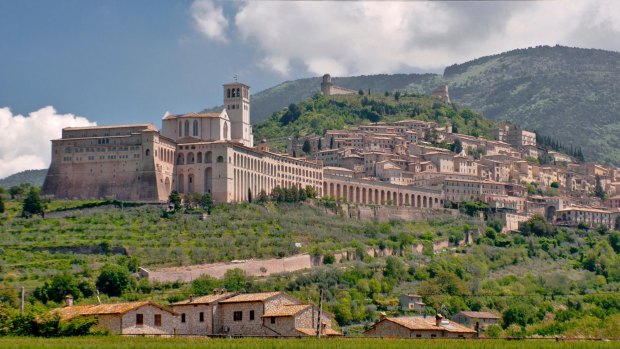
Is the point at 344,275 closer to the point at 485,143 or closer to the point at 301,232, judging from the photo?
the point at 301,232

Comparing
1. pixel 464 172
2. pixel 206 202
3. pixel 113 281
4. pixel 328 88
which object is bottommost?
pixel 113 281

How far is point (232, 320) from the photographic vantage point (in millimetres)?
44719

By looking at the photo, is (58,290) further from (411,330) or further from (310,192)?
(310,192)

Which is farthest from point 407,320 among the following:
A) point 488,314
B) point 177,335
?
point 488,314

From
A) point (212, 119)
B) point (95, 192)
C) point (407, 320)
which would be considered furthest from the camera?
point (212, 119)

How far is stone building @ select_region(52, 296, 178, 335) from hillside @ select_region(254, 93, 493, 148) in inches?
3837

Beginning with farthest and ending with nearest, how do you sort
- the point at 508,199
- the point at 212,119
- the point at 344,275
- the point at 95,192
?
1. the point at 508,199
2. the point at 212,119
3. the point at 95,192
4. the point at 344,275

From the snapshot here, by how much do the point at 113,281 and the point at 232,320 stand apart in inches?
1202

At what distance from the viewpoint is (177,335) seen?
4259 centimetres

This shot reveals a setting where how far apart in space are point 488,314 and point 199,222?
25528 millimetres

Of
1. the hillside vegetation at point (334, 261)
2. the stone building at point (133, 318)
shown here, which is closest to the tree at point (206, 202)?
the hillside vegetation at point (334, 261)

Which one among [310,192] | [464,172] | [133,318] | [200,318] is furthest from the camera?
[464,172]

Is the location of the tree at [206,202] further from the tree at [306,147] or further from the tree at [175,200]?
the tree at [306,147]

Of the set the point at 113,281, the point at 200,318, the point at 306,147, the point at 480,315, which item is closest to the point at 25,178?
the point at 306,147
